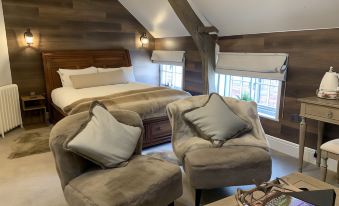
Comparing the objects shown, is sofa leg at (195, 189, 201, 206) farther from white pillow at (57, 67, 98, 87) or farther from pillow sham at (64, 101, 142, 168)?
white pillow at (57, 67, 98, 87)

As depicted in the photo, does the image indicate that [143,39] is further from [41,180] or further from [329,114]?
[329,114]

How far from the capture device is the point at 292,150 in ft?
10.8

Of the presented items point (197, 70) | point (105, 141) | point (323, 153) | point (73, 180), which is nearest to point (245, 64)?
point (197, 70)

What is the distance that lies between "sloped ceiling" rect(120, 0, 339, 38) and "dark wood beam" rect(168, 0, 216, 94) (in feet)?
0.39

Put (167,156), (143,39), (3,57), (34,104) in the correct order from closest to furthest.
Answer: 1. (167,156)
2. (3,57)
3. (34,104)
4. (143,39)

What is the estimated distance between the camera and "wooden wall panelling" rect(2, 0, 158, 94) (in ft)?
14.1

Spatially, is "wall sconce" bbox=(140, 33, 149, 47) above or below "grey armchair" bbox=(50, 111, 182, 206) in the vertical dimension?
above

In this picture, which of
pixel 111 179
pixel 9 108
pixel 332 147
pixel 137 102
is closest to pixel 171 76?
pixel 137 102

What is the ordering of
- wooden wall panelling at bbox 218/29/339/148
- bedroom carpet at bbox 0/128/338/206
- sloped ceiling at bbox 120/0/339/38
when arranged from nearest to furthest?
bedroom carpet at bbox 0/128/338/206 < sloped ceiling at bbox 120/0/339/38 < wooden wall panelling at bbox 218/29/339/148

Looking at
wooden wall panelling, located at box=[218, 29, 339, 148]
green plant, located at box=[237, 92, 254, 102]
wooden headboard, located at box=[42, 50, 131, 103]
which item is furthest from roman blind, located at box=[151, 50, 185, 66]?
wooden wall panelling, located at box=[218, 29, 339, 148]

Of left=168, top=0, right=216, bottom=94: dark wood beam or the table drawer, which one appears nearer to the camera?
the table drawer

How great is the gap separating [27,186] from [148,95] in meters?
1.78

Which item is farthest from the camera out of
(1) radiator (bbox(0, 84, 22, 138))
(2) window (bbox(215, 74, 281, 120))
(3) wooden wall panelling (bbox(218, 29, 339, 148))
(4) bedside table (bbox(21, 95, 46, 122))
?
(4) bedside table (bbox(21, 95, 46, 122))

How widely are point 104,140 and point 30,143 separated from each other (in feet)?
7.28
